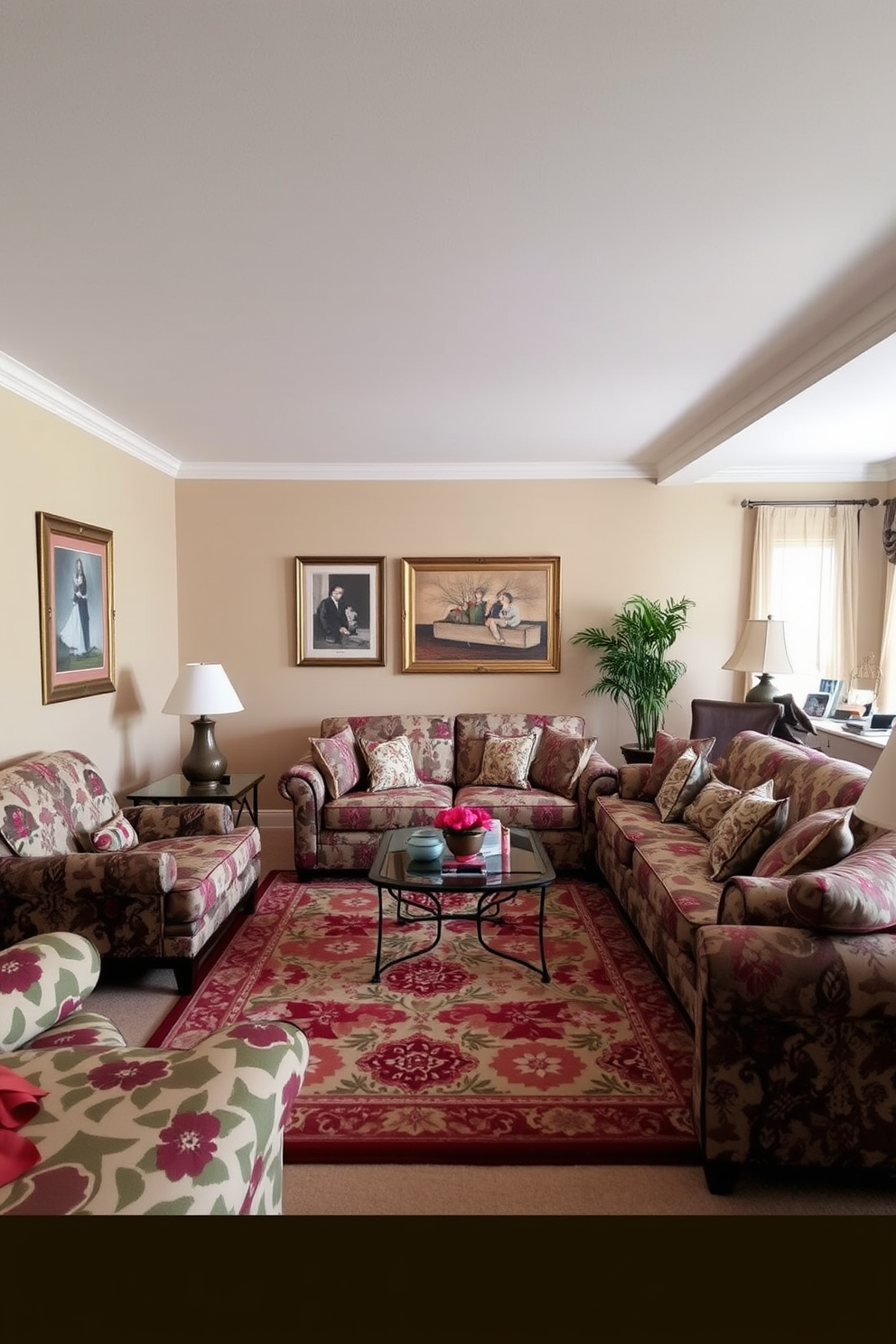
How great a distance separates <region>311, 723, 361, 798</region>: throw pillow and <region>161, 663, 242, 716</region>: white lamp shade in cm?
59

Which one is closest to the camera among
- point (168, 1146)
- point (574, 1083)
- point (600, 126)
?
point (168, 1146)

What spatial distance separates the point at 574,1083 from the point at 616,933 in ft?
4.39

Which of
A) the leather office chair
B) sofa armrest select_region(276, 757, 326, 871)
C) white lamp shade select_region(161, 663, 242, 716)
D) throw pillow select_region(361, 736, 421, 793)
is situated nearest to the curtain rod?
the leather office chair

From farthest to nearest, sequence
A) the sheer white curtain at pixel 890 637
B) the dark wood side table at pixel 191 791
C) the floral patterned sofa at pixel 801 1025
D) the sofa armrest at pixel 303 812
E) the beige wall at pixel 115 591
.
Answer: the sheer white curtain at pixel 890 637 < the sofa armrest at pixel 303 812 < the dark wood side table at pixel 191 791 < the beige wall at pixel 115 591 < the floral patterned sofa at pixel 801 1025

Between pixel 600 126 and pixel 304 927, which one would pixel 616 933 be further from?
pixel 600 126

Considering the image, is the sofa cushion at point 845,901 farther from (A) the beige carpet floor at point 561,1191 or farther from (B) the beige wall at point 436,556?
(B) the beige wall at point 436,556

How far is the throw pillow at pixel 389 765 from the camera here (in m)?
5.11

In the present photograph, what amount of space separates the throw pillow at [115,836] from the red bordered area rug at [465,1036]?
0.67m

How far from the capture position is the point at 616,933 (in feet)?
12.8

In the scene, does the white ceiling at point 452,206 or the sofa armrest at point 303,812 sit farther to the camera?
the sofa armrest at point 303,812

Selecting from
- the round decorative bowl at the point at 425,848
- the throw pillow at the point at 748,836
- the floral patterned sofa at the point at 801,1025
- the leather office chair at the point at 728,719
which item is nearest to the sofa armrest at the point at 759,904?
the floral patterned sofa at the point at 801,1025

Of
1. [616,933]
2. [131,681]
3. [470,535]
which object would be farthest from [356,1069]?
[470,535]

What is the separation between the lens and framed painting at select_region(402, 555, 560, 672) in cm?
579

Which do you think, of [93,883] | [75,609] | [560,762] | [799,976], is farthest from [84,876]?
[560,762]
